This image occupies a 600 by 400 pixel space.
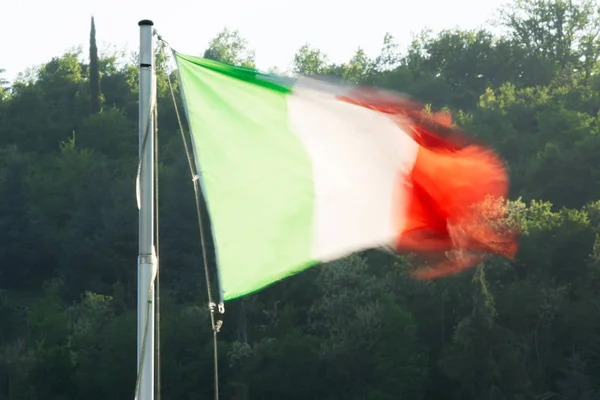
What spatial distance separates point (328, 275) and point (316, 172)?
160ft

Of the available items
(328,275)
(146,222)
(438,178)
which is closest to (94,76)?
(328,275)

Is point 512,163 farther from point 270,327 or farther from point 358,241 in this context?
point 358,241

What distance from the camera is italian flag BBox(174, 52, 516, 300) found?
7.11 meters

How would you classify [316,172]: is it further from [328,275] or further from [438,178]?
[328,275]

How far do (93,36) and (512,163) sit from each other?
31.7m

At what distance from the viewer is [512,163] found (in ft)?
229

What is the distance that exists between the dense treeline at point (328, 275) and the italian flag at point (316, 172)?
114ft

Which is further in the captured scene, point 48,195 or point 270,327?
point 48,195

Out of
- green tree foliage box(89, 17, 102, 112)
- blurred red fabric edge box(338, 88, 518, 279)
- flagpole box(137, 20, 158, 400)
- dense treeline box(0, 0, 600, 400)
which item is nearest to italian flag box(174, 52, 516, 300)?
blurred red fabric edge box(338, 88, 518, 279)

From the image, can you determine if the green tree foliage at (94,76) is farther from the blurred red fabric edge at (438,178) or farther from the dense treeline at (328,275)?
the blurred red fabric edge at (438,178)

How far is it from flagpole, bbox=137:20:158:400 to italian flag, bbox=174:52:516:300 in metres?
0.59

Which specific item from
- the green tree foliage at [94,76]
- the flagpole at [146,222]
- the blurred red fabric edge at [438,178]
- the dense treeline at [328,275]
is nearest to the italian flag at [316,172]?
the blurred red fabric edge at [438,178]

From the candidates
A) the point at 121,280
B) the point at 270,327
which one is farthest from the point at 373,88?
the point at 121,280

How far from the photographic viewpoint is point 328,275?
56.3 metres
